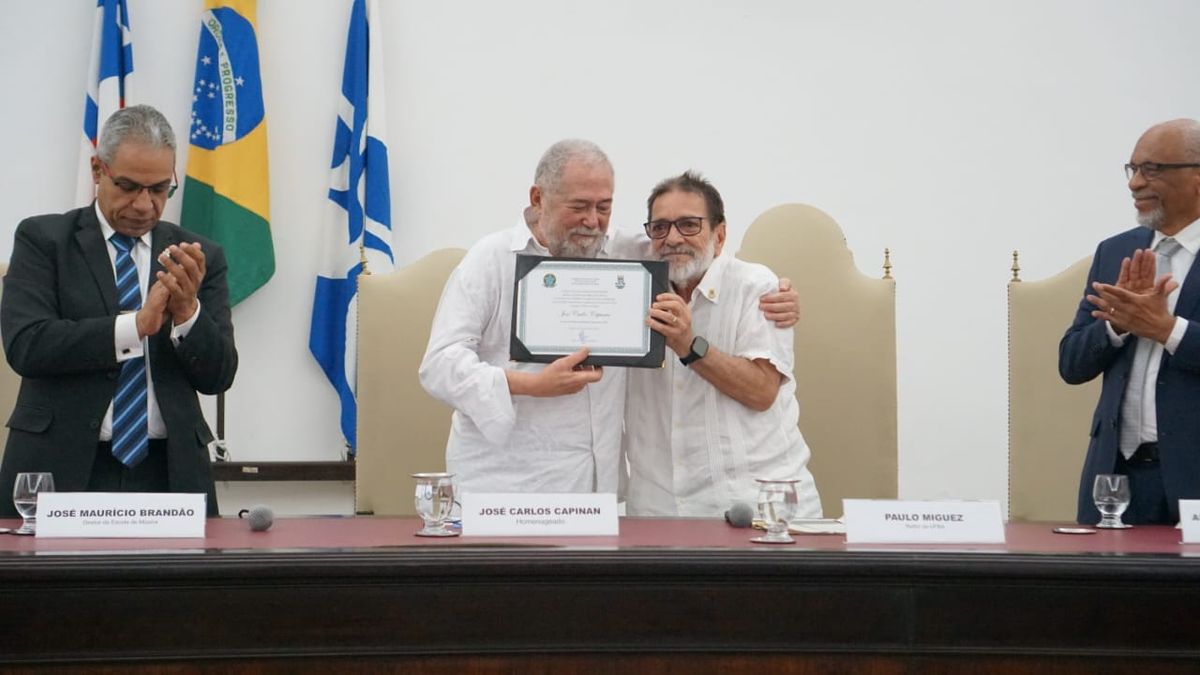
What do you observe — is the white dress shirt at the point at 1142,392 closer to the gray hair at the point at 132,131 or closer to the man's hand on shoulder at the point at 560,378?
the man's hand on shoulder at the point at 560,378

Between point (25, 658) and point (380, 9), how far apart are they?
362 cm

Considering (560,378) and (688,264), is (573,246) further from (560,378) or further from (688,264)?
(560,378)

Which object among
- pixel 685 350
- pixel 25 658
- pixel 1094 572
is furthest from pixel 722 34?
pixel 25 658

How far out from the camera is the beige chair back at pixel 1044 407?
3.65 metres

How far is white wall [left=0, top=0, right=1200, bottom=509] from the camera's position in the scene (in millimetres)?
4879

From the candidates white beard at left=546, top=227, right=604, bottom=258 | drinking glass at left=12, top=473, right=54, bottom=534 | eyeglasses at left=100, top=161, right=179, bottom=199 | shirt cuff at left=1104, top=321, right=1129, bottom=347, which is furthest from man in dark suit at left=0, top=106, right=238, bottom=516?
shirt cuff at left=1104, top=321, right=1129, bottom=347

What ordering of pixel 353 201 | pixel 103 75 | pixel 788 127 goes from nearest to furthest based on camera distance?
pixel 103 75, pixel 353 201, pixel 788 127

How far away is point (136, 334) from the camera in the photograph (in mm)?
2637

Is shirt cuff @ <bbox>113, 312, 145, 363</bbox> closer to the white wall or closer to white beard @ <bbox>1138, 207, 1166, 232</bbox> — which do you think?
the white wall

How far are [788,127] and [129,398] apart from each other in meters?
3.20

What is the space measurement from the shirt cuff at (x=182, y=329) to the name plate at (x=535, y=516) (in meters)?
0.89

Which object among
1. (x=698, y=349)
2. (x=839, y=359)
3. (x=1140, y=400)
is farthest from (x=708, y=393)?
(x=1140, y=400)

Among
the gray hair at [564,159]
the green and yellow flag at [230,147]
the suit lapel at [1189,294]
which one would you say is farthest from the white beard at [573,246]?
the green and yellow flag at [230,147]

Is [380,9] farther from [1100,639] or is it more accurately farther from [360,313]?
[1100,639]
